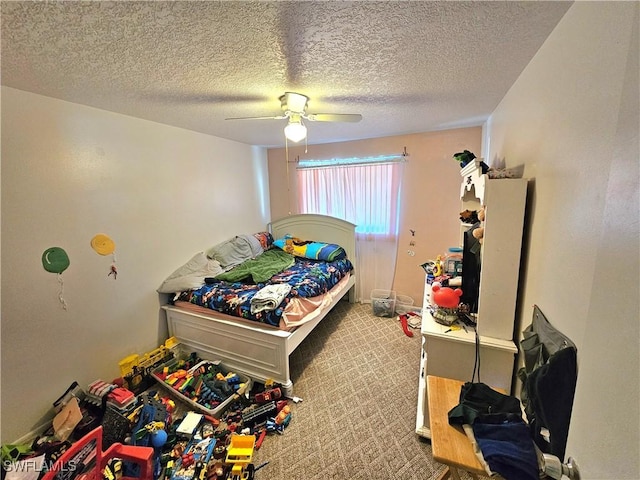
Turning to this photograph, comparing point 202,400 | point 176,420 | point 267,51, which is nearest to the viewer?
point 267,51

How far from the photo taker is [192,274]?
2658mm

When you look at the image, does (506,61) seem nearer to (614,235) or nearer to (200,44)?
(614,235)

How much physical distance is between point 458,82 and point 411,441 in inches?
Result: 91.6

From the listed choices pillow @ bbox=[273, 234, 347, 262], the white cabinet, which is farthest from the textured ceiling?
pillow @ bbox=[273, 234, 347, 262]

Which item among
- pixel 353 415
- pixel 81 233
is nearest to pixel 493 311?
pixel 353 415

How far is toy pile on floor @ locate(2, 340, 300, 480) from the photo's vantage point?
151 cm

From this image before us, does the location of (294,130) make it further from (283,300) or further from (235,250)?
(235,250)

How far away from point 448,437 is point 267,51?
75.2 inches

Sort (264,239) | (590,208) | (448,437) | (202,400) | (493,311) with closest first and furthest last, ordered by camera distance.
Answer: (590,208) < (448,437) < (493,311) < (202,400) < (264,239)

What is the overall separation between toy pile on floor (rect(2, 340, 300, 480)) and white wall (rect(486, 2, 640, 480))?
5.54 ft

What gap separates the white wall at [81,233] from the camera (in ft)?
5.30

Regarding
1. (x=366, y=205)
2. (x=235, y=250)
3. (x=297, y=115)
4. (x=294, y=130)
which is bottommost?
(x=235, y=250)

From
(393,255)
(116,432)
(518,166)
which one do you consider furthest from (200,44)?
(393,255)

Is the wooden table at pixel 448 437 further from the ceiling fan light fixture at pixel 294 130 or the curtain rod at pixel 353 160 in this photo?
the curtain rod at pixel 353 160
